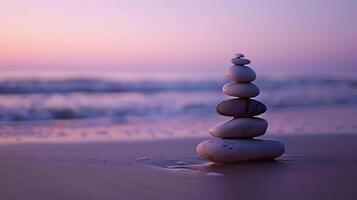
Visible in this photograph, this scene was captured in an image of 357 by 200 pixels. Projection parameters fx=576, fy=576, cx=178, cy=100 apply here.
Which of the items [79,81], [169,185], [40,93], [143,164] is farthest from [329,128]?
[79,81]

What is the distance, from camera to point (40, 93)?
22328 mm

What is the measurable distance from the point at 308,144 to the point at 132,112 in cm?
724

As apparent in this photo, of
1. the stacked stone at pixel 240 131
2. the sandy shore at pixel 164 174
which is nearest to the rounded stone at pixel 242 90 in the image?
the stacked stone at pixel 240 131

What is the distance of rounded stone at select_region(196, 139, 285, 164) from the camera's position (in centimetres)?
616

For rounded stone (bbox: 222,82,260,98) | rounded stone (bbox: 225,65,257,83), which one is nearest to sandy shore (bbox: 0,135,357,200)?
rounded stone (bbox: 222,82,260,98)

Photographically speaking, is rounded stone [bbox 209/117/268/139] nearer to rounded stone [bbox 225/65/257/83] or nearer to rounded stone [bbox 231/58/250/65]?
rounded stone [bbox 225/65/257/83]

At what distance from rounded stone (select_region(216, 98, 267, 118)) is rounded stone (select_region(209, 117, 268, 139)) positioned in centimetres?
8

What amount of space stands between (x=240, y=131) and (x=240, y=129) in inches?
0.9

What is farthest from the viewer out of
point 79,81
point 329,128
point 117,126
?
point 79,81

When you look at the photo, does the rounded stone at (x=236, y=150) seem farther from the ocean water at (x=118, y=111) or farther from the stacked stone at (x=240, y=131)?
the ocean water at (x=118, y=111)

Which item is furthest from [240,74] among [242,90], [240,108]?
[240,108]

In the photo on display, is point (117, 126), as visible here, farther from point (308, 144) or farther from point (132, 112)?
point (308, 144)

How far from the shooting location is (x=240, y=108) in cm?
646

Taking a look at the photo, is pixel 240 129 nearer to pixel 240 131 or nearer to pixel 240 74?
pixel 240 131
